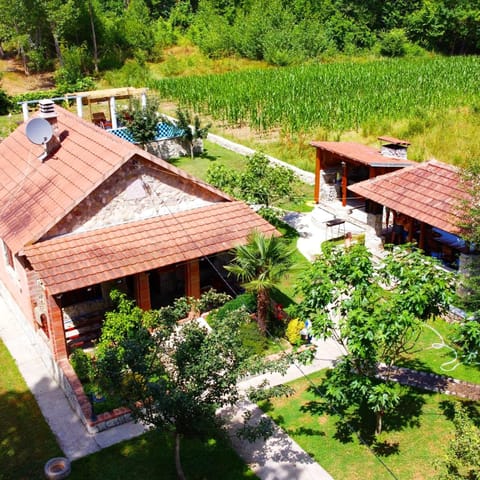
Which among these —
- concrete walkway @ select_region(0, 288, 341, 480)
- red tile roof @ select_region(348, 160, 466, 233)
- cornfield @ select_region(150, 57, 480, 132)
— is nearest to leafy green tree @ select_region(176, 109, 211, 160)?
cornfield @ select_region(150, 57, 480, 132)

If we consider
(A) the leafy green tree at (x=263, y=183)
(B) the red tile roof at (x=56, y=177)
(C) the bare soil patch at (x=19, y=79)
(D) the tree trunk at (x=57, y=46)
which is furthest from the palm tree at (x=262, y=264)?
(D) the tree trunk at (x=57, y=46)

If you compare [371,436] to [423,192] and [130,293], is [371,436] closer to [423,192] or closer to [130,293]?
[130,293]

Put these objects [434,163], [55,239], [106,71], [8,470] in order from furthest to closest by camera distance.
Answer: [106,71], [434,163], [55,239], [8,470]

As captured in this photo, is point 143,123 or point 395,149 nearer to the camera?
point 395,149

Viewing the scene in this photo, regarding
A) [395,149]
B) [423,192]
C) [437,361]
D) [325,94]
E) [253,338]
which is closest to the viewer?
[437,361]

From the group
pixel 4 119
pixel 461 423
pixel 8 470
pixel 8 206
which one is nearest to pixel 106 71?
pixel 4 119

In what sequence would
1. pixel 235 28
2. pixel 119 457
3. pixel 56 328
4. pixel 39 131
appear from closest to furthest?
pixel 119 457
pixel 56 328
pixel 39 131
pixel 235 28

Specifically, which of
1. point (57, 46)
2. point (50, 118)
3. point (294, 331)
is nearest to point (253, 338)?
point (294, 331)

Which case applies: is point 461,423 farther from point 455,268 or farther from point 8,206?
point 8,206
